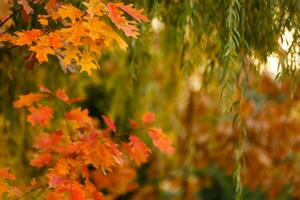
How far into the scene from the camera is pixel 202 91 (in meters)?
3.82

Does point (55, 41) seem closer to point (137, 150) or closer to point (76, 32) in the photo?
point (76, 32)

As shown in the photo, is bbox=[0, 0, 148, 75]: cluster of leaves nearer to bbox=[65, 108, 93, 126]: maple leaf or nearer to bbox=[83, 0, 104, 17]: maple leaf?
bbox=[83, 0, 104, 17]: maple leaf

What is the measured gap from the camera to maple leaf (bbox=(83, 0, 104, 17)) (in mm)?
1772

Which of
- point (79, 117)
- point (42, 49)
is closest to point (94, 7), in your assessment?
point (42, 49)

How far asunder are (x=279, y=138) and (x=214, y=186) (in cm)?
182

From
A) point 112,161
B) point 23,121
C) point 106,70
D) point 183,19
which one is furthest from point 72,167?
point 106,70

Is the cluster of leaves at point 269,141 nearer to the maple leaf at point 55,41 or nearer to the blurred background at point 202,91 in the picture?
the blurred background at point 202,91

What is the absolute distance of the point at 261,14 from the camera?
7.20ft

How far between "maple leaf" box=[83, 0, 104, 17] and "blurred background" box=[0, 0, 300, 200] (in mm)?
375

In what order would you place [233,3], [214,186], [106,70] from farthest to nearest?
[214,186]
[106,70]
[233,3]

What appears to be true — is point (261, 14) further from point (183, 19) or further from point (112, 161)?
point (112, 161)

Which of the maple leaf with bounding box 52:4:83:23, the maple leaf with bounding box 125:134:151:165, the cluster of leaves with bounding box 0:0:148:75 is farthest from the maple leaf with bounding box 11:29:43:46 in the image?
the maple leaf with bounding box 125:134:151:165

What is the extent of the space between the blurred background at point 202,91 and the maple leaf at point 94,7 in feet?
1.23

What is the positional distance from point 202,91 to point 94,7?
6.89ft
